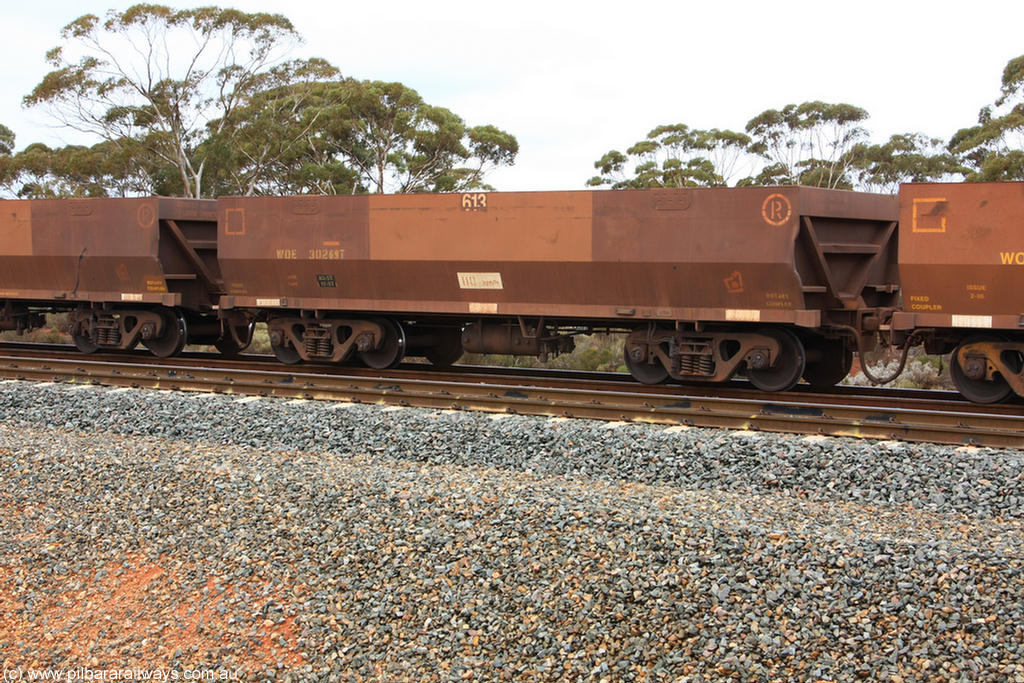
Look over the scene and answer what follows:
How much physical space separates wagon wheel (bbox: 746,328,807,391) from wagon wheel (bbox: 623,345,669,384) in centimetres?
118

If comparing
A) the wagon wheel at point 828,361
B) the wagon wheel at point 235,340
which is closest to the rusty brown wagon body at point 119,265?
the wagon wheel at point 235,340

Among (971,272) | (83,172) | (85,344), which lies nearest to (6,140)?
(83,172)

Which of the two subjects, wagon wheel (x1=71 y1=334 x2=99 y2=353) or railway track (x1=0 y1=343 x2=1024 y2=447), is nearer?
railway track (x1=0 y1=343 x2=1024 y2=447)

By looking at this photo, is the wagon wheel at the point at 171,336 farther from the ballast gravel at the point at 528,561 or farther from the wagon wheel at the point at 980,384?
the wagon wheel at the point at 980,384

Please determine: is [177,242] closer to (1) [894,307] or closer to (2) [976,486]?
(1) [894,307]

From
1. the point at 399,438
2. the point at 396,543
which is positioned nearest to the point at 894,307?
the point at 399,438

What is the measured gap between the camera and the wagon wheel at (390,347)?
13781 mm

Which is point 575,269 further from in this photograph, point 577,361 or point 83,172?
point 83,172

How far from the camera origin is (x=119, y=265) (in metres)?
15.3

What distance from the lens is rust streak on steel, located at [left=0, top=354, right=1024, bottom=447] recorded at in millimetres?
9078

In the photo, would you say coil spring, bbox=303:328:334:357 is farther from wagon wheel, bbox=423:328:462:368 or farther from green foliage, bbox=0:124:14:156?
green foliage, bbox=0:124:14:156

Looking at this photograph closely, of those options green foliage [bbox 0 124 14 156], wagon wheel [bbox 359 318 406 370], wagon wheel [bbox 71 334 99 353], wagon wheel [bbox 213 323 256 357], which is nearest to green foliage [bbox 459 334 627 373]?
wagon wheel [bbox 359 318 406 370]

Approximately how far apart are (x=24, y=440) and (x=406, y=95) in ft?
111

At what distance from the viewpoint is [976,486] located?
24.0 feet
